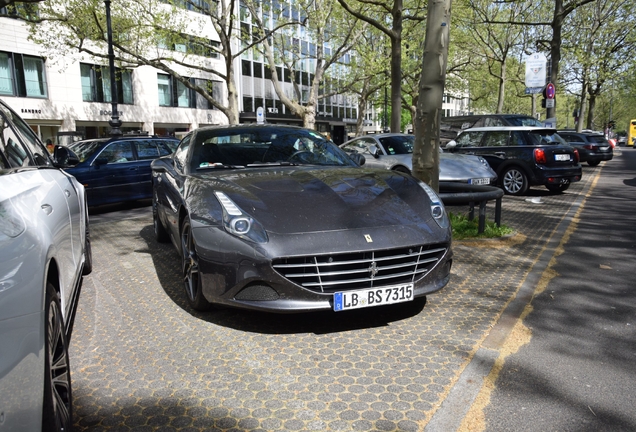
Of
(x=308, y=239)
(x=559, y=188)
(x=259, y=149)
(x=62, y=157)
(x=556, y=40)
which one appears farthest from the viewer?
(x=556, y=40)

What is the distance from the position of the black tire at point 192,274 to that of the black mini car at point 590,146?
2163 cm

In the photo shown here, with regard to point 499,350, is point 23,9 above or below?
above

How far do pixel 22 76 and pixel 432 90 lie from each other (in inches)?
1088

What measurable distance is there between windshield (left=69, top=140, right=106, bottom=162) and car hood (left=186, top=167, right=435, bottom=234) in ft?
24.0

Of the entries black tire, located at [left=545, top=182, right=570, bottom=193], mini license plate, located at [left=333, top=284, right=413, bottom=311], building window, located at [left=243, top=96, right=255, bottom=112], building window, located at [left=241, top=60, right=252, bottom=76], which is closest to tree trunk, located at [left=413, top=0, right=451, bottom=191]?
mini license plate, located at [left=333, top=284, right=413, bottom=311]

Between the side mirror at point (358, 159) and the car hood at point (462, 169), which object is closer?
the side mirror at point (358, 159)

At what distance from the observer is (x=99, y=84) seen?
103 feet

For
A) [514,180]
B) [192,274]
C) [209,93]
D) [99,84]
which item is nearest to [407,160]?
[514,180]

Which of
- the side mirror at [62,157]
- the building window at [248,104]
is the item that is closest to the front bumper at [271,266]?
the side mirror at [62,157]

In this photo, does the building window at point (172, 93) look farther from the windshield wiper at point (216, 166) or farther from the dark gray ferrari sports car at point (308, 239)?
the dark gray ferrari sports car at point (308, 239)

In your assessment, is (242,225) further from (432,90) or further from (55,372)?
(432,90)

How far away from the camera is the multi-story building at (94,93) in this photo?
2681cm

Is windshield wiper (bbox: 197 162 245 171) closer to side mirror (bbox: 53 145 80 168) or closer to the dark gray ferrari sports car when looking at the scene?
the dark gray ferrari sports car

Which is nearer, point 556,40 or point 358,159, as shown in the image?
point 358,159
